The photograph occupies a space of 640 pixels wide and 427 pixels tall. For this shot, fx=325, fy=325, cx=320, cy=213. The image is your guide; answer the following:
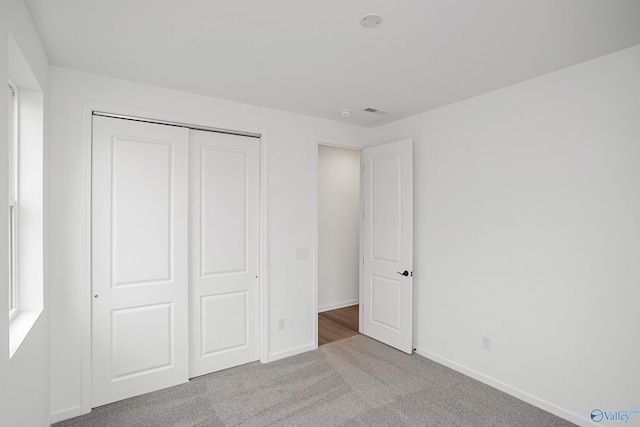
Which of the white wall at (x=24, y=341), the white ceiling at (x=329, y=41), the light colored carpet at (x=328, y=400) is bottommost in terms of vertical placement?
the light colored carpet at (x=328, y=400)

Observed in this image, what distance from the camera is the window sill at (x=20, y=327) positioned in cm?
149

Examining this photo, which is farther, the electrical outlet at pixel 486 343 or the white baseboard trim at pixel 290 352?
the white baseboard trim at pixel 290 352

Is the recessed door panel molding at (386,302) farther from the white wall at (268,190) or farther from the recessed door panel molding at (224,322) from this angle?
the recessed door panel molding at (224,322)

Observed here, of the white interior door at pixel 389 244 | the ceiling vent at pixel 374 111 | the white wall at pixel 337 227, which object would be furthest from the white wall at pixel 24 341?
the white wall at pixel 337 227

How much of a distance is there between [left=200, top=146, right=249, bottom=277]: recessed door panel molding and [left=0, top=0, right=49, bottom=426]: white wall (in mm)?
1185

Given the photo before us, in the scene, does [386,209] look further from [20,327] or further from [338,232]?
[20,327]

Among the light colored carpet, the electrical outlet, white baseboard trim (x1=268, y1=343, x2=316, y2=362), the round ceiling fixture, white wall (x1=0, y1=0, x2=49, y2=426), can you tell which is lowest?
the light colored carpet

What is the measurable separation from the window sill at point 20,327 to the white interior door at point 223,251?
118cm

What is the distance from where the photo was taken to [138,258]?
2.67 m

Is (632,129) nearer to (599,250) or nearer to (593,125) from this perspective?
(593,125)

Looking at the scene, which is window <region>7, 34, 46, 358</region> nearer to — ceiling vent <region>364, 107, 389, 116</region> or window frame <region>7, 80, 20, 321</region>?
window frame <region>7, 80, 20, 321</region>

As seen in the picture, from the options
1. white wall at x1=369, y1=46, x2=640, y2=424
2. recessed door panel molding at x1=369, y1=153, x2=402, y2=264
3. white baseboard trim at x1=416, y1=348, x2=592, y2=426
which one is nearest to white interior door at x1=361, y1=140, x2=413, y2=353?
recessed door panel molding at x1=369, y1=153, x2=402, y2=264

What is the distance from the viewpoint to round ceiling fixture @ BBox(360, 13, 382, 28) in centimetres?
173

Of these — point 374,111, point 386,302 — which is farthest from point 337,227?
point 374,111
